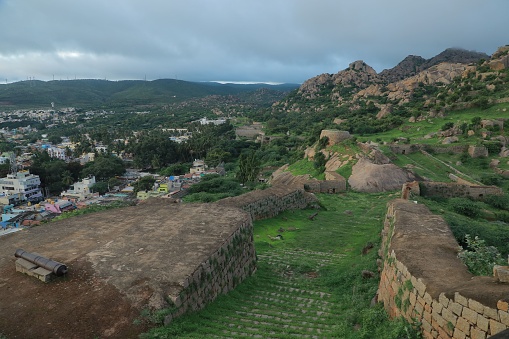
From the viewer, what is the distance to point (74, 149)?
98625mm

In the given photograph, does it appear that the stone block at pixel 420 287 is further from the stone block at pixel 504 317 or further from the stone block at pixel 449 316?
the stone block at pixel 504 317

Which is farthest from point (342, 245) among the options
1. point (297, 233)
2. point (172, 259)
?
point (172, 259)

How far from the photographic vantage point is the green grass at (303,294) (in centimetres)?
847

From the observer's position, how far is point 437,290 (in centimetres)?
691

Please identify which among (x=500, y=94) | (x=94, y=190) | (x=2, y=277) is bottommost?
(x=94, y=190)

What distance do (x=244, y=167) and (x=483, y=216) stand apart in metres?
29.7

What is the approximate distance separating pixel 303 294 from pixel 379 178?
20660 mm

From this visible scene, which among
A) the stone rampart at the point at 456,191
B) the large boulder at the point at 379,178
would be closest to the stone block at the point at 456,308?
the stone rampart at the point at 456,191

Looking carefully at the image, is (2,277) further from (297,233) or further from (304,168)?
(304,168)

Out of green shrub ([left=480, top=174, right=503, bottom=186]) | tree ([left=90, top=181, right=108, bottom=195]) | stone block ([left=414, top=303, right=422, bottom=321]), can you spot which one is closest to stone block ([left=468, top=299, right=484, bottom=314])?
stone block ([left=414, top=303, right=422, bottom=321])

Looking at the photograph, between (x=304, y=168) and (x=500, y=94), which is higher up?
(x=500, y=94)

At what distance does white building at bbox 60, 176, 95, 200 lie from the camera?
59.9 m

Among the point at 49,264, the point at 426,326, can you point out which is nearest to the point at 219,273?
the point at 49,264

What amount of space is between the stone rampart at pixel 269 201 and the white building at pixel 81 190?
1826 inches
